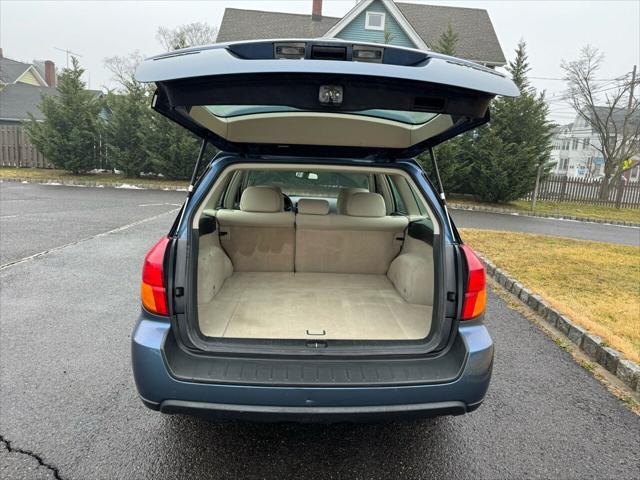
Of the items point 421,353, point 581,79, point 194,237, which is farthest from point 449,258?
point 581,79

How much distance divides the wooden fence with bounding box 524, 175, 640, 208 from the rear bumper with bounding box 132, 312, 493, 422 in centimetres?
1671

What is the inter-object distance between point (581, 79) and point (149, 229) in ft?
64.8

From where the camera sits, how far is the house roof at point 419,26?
20297 mm

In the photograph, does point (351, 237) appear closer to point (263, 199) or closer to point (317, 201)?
point (317, 201)

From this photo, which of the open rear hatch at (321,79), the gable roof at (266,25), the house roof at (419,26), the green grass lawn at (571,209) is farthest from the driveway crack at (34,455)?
the gable roof at (266,25)

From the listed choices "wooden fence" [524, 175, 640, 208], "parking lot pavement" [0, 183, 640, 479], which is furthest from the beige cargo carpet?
"wooden fence" [524, 175, 640, 208]

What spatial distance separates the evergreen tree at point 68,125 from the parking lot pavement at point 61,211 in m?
2.29

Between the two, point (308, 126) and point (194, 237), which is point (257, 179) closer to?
point (308, 126)

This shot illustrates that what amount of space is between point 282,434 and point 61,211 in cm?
868

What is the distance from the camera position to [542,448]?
2.20m

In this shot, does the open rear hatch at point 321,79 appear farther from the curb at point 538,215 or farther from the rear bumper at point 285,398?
the curb at point 538,215

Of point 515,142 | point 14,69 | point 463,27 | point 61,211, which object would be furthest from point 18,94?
point 515,142

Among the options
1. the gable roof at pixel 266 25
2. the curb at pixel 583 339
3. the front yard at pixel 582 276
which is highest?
the gable roof at pixel 266 25

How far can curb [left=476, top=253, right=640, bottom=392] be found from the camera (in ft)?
9.45
